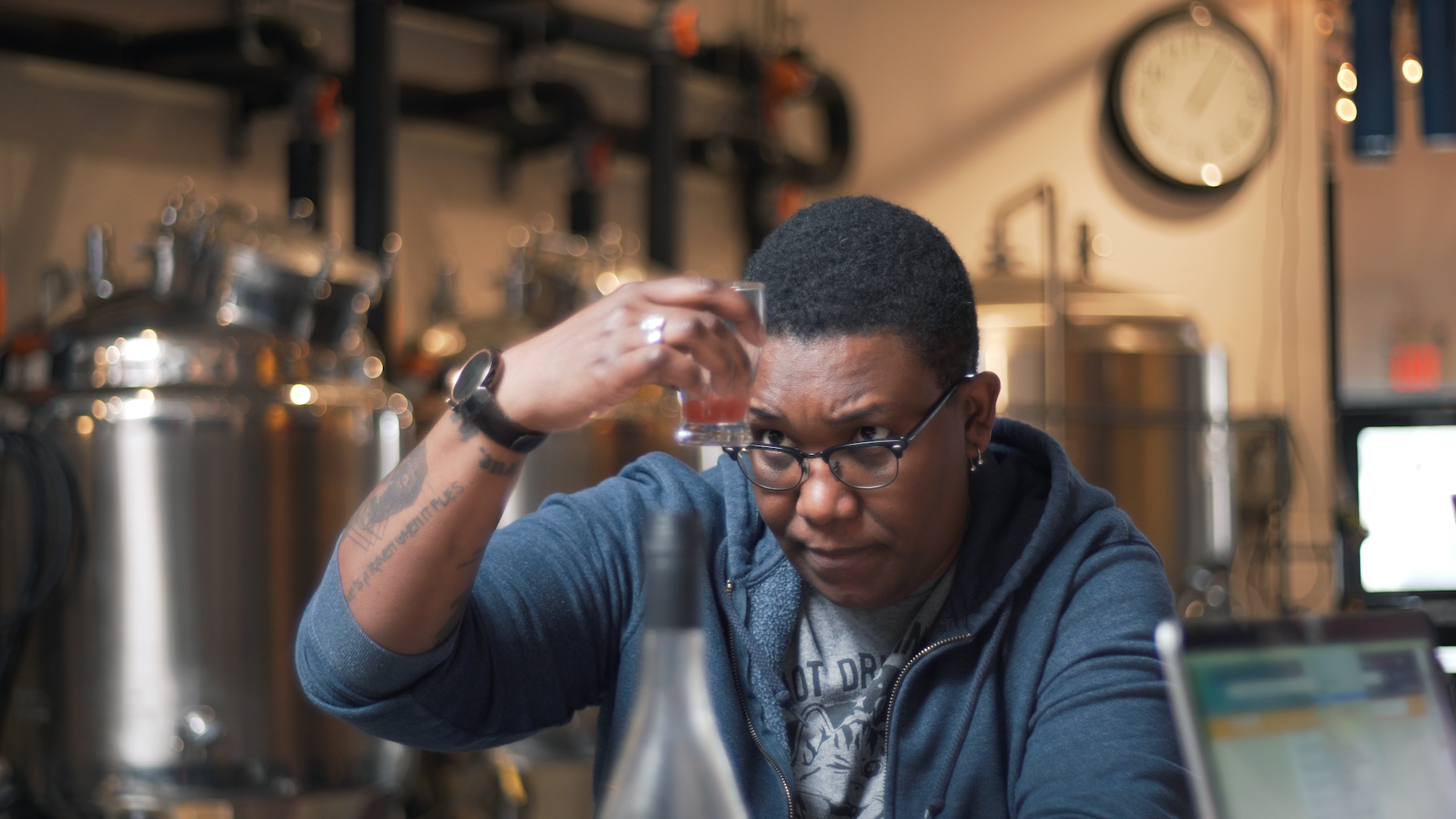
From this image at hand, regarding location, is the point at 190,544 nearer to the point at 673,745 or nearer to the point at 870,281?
the point at 870,281

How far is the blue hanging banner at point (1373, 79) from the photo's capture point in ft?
9.66

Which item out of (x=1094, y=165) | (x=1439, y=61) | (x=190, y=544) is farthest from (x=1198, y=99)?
(x=190, y=544)

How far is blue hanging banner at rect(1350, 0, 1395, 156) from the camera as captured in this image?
2943 mm

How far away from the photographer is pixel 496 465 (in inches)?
37.5

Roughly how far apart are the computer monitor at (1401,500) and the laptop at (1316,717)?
7.11 feet

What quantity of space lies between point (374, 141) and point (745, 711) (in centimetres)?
251

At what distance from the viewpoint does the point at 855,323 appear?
3.54ft

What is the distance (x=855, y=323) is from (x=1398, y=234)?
4537 millimetres

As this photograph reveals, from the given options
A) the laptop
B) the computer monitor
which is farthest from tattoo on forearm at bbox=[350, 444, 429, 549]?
the computer monitor

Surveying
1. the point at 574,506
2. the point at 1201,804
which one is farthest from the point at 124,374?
the point at 1201,804

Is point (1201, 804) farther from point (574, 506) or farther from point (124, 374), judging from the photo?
point (124, 374)

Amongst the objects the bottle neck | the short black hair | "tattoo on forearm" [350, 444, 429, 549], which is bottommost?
the bottle neck

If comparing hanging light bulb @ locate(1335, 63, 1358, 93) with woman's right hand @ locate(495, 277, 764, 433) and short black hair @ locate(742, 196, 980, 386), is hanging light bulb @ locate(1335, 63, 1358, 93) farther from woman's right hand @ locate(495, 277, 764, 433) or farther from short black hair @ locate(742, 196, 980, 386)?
woman's right hand @ locate(495, 277, 764, 433)

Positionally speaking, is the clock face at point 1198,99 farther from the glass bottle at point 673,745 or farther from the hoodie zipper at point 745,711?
the glass bottle at point 673,745
